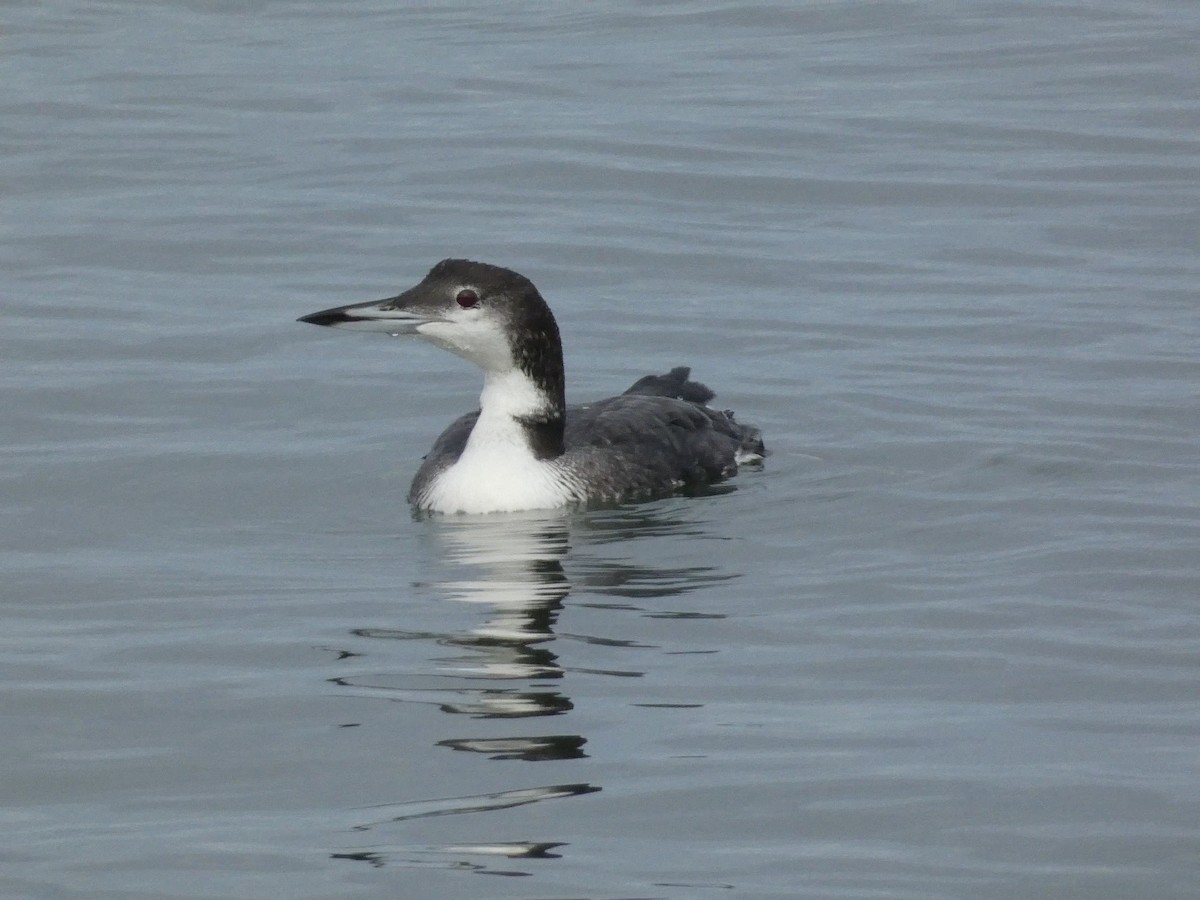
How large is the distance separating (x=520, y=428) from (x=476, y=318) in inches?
20.3

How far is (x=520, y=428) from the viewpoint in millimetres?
9805

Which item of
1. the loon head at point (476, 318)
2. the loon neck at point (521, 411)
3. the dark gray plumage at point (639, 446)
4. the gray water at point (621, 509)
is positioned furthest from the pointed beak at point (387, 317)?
the gray water at point (621, 509)

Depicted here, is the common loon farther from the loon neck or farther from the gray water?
the gray water

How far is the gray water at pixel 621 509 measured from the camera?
5.84m

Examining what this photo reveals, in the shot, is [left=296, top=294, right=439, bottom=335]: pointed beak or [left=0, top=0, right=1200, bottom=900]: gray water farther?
[left=296, top=294, right=439, bottom=335]: pointed beak

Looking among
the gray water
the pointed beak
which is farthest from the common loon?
the gray water

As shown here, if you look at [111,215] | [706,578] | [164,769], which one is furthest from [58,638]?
[111,215]

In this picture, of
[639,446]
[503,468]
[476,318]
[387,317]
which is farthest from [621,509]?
[387,317]

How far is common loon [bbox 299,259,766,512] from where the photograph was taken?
9539mm

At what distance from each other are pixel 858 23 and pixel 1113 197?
7.68 meters

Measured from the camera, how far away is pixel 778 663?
23.6ft

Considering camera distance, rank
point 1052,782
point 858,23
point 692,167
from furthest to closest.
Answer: point 858,23 → point 692,167 → point 1052,782

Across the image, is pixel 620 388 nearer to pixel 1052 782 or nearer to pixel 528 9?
pixel 1052 782

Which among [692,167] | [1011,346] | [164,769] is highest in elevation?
[692,167]
